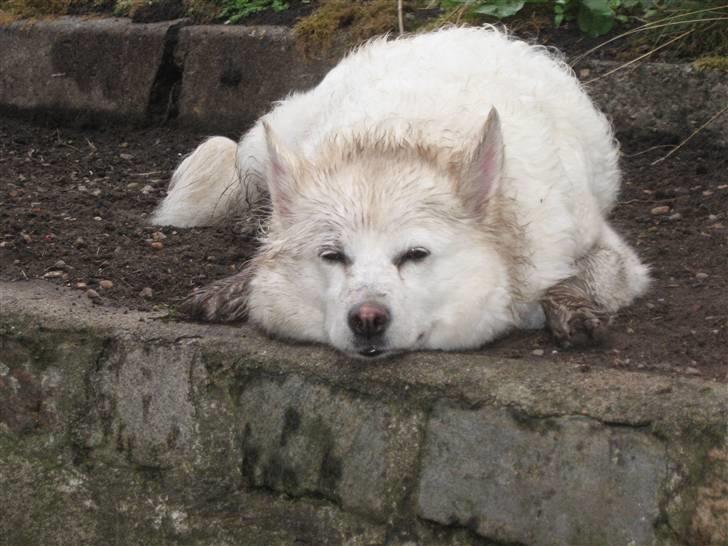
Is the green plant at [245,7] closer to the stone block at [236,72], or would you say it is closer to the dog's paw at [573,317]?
the stone block at [236,72]

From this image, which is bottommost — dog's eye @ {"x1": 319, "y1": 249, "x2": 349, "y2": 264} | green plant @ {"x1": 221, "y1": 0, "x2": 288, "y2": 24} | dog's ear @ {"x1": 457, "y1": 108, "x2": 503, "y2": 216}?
green plant @ {"x1": 221, "y1": 0, "x2": 288, "y2": 24}

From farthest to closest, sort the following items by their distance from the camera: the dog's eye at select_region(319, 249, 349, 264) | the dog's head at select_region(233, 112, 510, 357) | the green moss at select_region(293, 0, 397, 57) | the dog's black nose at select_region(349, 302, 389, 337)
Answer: the green moss at select_region(293, 0, 397, 57), the dog's eye at select_region(319, 249, 349, 264), the dog's head at select_region(233, 112, 510, 357), the dog's black nose at select_region(349, 302, 389, 337)

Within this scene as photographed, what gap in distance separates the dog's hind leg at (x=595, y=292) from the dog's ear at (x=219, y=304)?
117 centimetres

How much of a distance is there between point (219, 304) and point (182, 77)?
3664 mm

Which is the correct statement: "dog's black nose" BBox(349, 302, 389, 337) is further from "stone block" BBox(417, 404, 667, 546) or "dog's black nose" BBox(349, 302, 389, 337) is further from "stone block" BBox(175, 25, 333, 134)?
"stone block" BBox(175, 25, 333, 134)

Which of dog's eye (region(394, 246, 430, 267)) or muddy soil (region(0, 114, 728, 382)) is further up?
dog's eye (region(394, 246, 430, 267))

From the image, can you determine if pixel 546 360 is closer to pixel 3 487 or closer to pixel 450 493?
pixel 450 493

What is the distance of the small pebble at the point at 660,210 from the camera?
6.21 m

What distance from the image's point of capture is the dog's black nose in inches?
166

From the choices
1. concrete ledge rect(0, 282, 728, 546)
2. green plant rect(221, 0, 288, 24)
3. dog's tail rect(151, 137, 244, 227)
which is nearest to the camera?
concrete ledge rect(0, 282, 728, 546)

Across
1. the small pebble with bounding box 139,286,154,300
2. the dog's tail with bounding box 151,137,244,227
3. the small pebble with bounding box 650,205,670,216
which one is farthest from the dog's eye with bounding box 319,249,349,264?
the small pebble with bounding box 650,205,670,216

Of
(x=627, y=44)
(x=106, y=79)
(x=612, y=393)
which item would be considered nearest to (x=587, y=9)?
(x=627, y=44)

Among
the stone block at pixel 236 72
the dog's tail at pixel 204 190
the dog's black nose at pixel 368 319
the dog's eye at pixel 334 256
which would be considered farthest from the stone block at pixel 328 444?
the stone block at pixel 236 72

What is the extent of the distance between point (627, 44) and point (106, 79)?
347 cm
